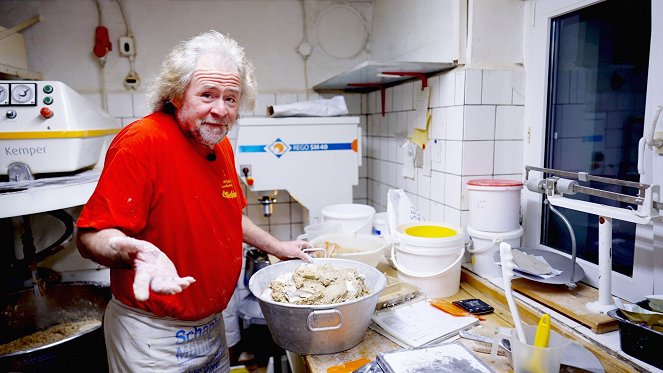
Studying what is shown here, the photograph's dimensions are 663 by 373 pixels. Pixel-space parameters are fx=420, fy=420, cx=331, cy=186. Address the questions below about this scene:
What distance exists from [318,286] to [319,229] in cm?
66

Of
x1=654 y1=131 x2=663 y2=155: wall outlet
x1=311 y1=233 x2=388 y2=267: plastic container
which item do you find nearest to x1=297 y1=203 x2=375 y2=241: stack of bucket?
x1=311 y1=233 x2=388 y2=267: plastic container

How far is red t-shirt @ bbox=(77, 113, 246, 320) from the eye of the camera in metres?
1.02

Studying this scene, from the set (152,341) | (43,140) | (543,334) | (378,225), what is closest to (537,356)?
(543,334)

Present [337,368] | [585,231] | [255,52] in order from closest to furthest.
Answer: [337,368], [585,231], [255,52]

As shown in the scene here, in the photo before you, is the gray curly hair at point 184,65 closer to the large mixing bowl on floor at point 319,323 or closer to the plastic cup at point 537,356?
the large mixing bowl on floor at point 319,323

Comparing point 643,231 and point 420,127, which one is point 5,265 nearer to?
point 420,127

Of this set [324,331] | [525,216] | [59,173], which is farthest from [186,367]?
[525,216]

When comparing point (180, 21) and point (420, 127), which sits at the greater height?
point (180, 21)

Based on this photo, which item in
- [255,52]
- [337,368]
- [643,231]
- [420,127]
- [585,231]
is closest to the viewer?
[337,368]

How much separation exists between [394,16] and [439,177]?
97 cm

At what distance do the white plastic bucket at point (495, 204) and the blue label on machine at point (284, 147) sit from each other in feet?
2.55

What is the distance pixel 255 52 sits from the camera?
2.43 metres

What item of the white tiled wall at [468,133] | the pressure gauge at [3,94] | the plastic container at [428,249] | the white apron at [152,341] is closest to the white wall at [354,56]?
the white tiled wall at [468,133]

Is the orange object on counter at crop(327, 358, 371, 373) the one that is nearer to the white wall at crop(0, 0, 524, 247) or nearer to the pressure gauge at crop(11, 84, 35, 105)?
the white wall at crop(0, 0, 524, 247)
